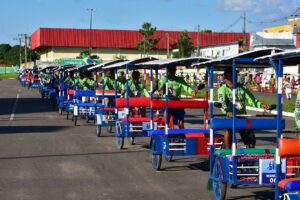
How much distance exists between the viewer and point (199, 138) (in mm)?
11516

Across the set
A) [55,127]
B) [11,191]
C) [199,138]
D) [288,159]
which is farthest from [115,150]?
[288,159]

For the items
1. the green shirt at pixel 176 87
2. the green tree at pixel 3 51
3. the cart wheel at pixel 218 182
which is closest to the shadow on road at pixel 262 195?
the cart wheel at pixel 218 182

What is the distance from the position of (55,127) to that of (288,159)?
1492cm

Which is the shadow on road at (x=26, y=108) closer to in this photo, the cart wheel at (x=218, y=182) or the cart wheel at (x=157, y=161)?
the cart wheel at (x=157, y=161)

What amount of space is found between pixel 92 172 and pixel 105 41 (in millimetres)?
103441

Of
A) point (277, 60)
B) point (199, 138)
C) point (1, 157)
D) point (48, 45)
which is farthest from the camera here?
point (48, 45)

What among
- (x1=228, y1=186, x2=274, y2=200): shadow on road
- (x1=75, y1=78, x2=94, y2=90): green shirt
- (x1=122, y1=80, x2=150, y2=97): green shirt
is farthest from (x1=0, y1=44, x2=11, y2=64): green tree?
(x1=228, y1=186, x2=274, y2=200): shadow on road

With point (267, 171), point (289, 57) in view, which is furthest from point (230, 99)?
point (289, 57)

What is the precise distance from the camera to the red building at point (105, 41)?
114 m

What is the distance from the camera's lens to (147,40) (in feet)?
367

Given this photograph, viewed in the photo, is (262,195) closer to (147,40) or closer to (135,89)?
(135,89)

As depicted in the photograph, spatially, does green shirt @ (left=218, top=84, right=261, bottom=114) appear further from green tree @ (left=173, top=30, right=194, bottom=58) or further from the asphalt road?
green tree @ (left=173, top=30, right=194, bottom=58)

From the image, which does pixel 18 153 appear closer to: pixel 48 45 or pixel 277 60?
pixel 277 60

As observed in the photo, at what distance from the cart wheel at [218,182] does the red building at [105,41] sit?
103595 millimetres
